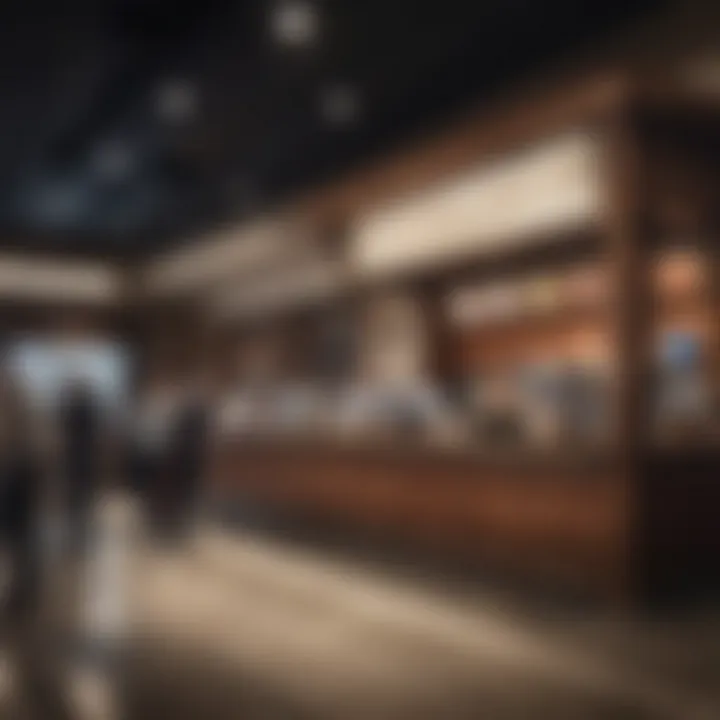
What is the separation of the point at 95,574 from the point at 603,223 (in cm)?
33

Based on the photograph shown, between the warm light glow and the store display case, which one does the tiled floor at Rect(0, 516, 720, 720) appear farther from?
the warm light glow

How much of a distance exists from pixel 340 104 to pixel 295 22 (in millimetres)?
53

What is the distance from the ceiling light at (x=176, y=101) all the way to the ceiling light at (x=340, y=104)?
79 mm

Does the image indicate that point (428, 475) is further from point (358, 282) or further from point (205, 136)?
point (205, 136)

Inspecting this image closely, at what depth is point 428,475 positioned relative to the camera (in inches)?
18.2

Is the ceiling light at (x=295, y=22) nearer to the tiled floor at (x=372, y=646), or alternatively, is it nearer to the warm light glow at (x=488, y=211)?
the warm light glow at (x=488, y=211)

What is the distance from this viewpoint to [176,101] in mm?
481

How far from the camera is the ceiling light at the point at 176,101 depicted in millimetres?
476

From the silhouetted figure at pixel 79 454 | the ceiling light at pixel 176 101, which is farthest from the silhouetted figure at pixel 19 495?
the ceiling light at pixel 176 101

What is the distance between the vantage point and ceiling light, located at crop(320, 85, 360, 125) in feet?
1.67

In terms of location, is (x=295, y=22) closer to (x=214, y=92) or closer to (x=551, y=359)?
(x=214, y=92)

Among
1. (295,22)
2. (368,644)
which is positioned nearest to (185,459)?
(368,644)

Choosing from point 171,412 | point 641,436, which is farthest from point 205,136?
point 641,436

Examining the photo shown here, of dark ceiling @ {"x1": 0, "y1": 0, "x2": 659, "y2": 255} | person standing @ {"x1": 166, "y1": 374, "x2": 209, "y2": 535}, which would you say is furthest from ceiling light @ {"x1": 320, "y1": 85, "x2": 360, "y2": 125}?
person standing @ {"x1": 166, "y1": 374, "x2": 209, "y2": 535}
